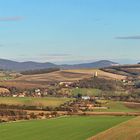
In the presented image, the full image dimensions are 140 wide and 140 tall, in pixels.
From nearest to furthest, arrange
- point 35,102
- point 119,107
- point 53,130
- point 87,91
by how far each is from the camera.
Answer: point 53,130 < point 119,107 < point 35,102 < point 87,91

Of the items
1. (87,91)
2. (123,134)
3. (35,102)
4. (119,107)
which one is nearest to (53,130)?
(123,134)

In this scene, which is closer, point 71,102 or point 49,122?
point 49,122

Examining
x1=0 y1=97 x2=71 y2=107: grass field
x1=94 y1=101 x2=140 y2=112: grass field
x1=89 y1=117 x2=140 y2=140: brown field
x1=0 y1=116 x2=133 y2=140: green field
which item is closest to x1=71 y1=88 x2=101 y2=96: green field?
x1=0 y1=97 x2=71 y2=107: grass field

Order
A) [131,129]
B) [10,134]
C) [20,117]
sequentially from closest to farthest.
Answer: [131,129] → [10,134] → [20,117]

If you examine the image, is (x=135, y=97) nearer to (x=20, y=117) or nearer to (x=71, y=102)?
(x=71, y=102)

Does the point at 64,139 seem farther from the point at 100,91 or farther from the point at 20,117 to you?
the point at 100,91

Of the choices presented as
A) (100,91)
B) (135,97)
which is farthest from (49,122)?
(100,91)

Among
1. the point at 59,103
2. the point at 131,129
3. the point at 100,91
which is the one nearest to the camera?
the point at 131,129

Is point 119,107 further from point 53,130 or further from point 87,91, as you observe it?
point 87,91

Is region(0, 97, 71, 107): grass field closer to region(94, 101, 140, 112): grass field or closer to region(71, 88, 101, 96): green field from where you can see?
region(94, 101, 140, 112): grass field
